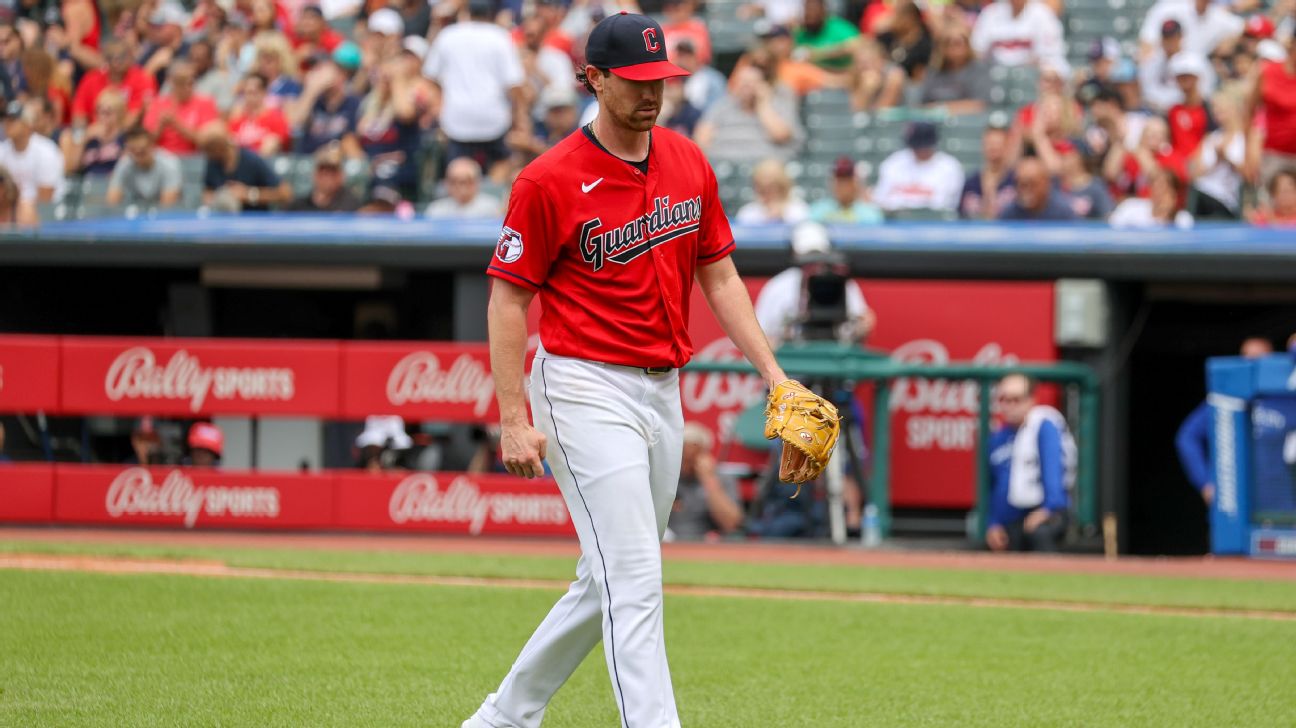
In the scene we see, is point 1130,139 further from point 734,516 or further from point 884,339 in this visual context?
point 734,516

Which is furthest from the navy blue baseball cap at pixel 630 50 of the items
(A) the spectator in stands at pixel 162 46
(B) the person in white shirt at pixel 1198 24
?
(A) the spectator in stands at pixel 162 46

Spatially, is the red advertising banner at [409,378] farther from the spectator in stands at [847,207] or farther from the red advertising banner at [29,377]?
the spectator in stands at [847,207]

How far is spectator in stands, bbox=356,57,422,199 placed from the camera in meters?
14.3

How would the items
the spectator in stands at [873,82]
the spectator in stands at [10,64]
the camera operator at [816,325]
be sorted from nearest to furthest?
the camera operator at [816,325], the spectator in stands at [873,82], the spectator in stands at [10,64]

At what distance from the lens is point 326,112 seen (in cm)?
1524

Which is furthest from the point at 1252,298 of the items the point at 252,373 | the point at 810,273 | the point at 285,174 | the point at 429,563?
the point at 285,174

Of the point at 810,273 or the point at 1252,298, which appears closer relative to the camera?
the point at 810,273

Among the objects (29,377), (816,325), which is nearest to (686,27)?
(816,325)

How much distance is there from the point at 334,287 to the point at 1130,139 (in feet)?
20.2

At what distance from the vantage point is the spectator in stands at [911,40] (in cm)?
1467

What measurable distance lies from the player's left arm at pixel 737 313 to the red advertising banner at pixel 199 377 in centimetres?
692

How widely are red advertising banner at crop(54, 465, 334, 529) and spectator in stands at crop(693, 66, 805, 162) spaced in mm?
4398

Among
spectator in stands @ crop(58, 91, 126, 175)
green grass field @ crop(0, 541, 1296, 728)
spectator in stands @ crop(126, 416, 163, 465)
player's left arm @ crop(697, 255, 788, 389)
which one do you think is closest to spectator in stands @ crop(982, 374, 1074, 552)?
green grass field @ crop(0, 541, 1296, 728)

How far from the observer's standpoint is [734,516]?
1091 centimetres
